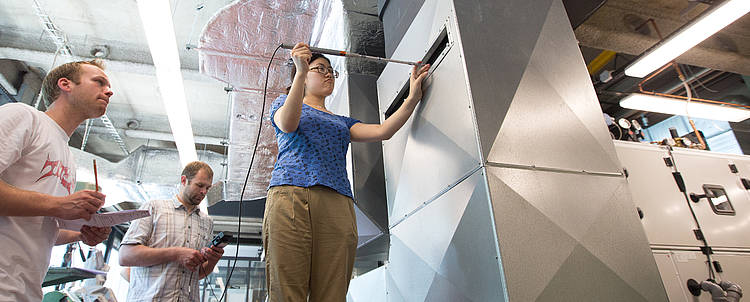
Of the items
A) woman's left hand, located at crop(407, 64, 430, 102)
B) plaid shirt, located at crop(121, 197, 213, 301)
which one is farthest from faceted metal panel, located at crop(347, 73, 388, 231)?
plaid shirt, located at crop(121, 197, 213, 301)

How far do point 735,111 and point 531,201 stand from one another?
388cm

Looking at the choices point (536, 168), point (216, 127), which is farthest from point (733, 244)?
point (216, 127)

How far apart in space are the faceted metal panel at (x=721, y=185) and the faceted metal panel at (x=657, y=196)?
0.37 feet

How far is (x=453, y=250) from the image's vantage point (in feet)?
4.86

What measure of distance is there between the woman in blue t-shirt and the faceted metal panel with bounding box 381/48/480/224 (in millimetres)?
393

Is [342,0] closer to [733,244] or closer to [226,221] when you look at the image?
[733,244]

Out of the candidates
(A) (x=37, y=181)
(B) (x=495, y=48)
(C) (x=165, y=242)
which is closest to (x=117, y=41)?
(C) (x=165, y=242)

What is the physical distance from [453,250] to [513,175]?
0.35 metres

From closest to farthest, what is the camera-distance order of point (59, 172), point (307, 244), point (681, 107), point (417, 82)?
point (59, 172)
point (307, 244)
point (417, 82)
point (681, 107)

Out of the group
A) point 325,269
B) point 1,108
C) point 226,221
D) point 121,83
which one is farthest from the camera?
point 226,221

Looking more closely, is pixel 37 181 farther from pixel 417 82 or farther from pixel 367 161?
pixel 367 161

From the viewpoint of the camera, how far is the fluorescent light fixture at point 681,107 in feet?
12.2

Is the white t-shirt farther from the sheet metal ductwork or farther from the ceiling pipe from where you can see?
the ceiling pipe

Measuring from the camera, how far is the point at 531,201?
4.42ft
